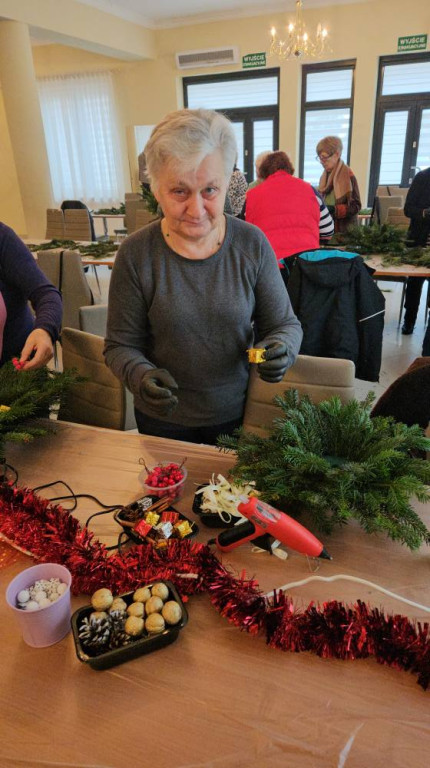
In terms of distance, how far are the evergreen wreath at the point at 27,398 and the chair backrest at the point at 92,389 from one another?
0.25 meters

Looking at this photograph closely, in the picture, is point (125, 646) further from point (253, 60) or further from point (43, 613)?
point (253, 60)

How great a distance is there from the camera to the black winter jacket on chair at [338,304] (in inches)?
111

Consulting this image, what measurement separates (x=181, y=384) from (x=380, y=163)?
847 centimetres

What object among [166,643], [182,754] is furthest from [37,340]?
[182,754]

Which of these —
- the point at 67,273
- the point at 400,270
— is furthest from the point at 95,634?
the point at 67,273

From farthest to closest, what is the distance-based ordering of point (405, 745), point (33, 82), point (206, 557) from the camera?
point (33, 82), point (206, 557), point (405, 745)

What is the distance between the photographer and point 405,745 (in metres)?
0.66

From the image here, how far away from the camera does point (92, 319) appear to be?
7.76ft

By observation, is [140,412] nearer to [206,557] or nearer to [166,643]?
[206,557]

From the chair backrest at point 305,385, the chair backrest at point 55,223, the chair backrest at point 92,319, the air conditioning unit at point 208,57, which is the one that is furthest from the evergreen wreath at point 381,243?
the air conditioning unit at point 208,57

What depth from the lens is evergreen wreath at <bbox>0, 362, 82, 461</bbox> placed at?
1308 millimetres

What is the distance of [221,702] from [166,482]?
49cm

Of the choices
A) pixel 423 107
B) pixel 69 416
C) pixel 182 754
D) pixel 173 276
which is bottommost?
pixel 69 416

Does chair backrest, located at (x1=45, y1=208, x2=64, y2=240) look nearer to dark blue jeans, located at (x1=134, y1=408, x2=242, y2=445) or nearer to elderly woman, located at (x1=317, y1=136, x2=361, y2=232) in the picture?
elderly woman, located at (x1=317, y1=136, x2=361, y2=232)
